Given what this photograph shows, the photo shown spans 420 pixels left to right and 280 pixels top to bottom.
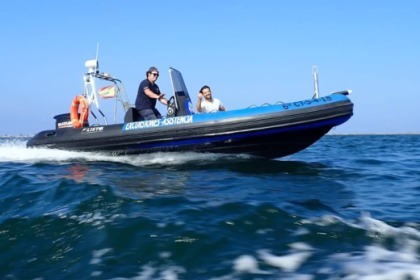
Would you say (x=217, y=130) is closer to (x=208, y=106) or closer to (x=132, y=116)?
(x=208, y=106)

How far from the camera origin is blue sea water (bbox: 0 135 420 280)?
87.7 inches

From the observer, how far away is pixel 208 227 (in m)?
2.80

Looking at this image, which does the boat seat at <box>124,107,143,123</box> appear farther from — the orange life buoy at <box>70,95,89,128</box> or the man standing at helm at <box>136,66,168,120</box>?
the orange life buoy at <box>70,95,89,128</box>

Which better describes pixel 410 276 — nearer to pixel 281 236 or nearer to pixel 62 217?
pixel 281 236

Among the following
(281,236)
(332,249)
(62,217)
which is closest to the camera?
(332,249)

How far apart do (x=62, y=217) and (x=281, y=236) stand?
1605 mm

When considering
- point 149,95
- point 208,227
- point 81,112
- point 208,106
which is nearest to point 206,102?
point 208,106

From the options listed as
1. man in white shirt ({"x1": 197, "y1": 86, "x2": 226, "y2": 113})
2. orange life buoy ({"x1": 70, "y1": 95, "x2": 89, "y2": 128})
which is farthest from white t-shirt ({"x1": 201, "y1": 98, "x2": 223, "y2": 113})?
orange life buoy ({"x1": 70, "y1": 95, "x2": 89, "y2": 128})

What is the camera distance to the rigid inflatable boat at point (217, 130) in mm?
6055

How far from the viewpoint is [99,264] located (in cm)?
229

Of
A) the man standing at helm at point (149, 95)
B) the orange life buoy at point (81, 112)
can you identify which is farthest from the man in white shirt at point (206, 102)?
the orange life buoy at point (81, 112)

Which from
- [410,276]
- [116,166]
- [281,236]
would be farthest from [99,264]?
[116,166]

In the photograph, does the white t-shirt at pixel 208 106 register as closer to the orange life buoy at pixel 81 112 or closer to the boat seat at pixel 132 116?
the boat seat at pixel 132 116

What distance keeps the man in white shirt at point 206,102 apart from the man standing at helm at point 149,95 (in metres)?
0.64
